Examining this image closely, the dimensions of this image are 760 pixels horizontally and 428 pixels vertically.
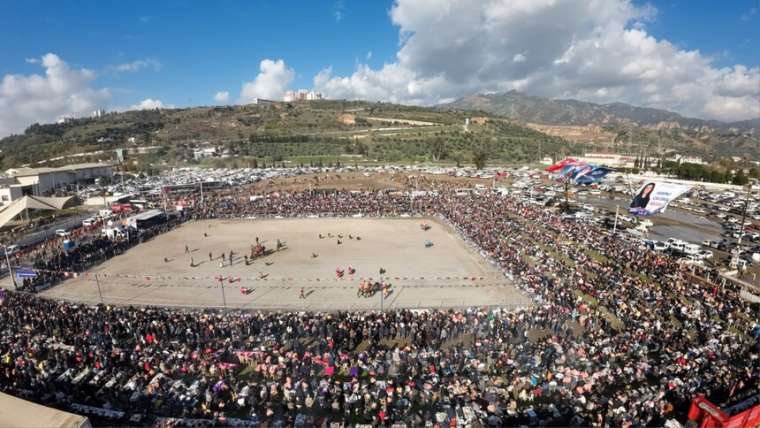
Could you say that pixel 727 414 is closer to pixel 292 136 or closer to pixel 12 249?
pixel 12 249

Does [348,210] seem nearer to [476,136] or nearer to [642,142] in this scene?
[476,136]

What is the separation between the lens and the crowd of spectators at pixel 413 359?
1188cm

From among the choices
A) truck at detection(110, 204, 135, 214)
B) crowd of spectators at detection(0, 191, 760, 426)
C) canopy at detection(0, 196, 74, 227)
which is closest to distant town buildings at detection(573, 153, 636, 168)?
crowd of spectators at detection(0, 191, 760, 426)

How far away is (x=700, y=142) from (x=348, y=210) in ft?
704

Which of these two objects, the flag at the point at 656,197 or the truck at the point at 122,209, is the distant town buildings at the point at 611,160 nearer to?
the flag at the point at 656,197

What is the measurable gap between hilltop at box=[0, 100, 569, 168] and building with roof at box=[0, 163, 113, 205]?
29.4m

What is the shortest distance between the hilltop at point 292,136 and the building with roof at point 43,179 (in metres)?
29.4

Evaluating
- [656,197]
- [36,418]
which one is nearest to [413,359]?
[36,418]

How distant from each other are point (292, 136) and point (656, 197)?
109 meters

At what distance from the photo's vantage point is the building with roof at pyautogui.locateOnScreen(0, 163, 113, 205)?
55.1 m

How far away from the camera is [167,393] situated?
1257 centimetres

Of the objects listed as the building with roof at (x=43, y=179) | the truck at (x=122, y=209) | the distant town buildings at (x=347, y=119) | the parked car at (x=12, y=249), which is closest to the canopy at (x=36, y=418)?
the parked car at (x=12, y=249)

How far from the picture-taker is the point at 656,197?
27.5 metres

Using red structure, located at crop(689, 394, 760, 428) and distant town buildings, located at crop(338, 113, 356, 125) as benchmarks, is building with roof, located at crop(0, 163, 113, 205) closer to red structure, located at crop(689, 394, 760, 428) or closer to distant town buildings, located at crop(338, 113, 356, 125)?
red structure, located at crop(689, 394, 760, 428)
